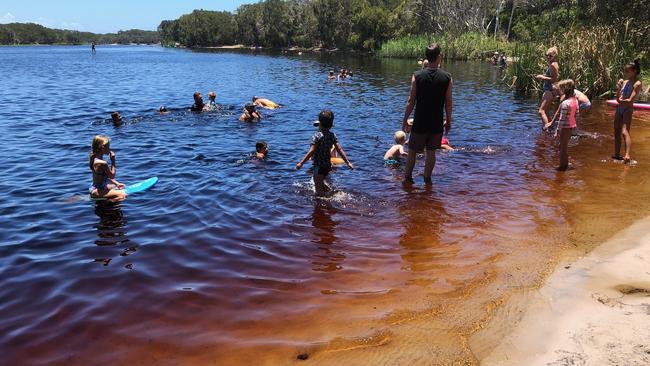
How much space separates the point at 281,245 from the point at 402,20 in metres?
76.3

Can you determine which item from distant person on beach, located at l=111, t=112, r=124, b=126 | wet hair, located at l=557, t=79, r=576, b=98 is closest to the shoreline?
wet hair, located at l=557, t=79, r=576, b=98

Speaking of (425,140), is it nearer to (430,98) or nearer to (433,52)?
(430,98)

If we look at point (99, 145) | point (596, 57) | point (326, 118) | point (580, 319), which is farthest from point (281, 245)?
point (596, 57)

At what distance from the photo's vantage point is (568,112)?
977 cm

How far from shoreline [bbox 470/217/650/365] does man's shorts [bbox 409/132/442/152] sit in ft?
11.7

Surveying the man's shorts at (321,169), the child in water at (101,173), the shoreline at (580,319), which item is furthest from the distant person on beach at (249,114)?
the shoreline at (580,319)

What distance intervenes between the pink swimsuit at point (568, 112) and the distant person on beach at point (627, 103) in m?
1.42

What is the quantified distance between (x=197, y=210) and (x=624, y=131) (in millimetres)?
9714

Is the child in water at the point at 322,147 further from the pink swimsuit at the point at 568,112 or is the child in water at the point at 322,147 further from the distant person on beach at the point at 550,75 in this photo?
the distant person on beach at the point at 550,75

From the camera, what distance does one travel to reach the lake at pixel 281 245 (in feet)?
15.1

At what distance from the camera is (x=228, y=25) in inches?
6196

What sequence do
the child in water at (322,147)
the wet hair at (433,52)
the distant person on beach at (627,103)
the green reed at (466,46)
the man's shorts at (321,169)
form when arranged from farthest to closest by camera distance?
the green reed at (466,46), the distant person on beach at (627,103), the man's shorts at (321,169), the child in water at (322,147), the wet hair at (433,52)

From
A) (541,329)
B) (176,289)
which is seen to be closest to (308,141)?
(176,289)

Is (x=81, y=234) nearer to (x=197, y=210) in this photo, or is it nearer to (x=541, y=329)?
(x=197, y=210)
